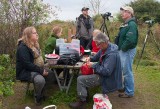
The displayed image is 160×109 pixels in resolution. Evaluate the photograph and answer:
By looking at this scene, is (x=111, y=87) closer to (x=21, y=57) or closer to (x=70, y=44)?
(x=70, y=44)

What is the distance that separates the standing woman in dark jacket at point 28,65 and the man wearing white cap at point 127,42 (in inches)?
60.4

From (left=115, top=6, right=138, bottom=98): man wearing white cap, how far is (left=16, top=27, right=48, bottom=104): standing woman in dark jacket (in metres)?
1.53

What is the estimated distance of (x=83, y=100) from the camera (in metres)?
5.41

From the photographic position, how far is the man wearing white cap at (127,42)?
5.86 m

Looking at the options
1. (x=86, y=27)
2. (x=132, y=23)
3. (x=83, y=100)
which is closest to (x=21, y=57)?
(x=83, y=100)

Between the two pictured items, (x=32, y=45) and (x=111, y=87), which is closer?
(x=111, y=87)

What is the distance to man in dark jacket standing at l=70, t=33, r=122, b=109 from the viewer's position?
197 inches

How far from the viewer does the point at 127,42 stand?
5.84 meters

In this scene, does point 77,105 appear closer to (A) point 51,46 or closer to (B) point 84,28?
(A) point 51,46

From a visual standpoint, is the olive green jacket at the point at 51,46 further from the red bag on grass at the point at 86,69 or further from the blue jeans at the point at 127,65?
the blue jeans at the point at 127,65

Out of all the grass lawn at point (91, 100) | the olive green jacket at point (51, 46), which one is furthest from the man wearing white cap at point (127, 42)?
the olive green jacket at point (51, 46)

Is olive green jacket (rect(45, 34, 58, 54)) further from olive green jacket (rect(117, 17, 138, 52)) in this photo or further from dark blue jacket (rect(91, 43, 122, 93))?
dark blue jacket (rect(91, 43, 122, 93))

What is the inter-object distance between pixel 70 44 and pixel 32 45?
0.68m

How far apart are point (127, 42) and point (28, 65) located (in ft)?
6.01
